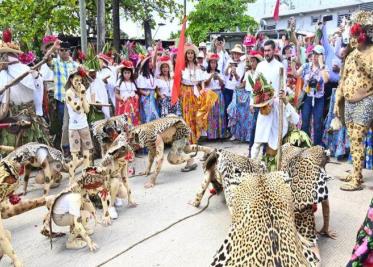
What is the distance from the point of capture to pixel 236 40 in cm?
1738

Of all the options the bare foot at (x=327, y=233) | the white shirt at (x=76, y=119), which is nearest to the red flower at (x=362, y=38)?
the bare foot at (x=327, y=233)

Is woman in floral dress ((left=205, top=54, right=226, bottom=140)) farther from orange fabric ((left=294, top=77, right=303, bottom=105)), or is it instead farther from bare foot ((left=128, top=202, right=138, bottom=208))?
bare foot ((left=128, top=202, right=138, bottom=208))

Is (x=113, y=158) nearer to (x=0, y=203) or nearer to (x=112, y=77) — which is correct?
(x=0, y=203)

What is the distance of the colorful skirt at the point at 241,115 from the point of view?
8172 millimetres

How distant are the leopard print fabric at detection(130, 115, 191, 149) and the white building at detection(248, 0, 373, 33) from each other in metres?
21.8

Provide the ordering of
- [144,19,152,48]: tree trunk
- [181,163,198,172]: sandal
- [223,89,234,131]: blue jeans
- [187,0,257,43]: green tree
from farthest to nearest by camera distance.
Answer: [187,0,257,43]: green tree → [144,19,152,48]: tree trunk → [223,89,234,131]: blue jeans → [181,163,198,172]: sandal

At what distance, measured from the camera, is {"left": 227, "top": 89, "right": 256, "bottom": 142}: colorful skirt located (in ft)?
26.8

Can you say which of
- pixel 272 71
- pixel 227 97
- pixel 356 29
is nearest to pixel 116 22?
pixel 227 97

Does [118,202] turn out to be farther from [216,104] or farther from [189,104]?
[216,104]

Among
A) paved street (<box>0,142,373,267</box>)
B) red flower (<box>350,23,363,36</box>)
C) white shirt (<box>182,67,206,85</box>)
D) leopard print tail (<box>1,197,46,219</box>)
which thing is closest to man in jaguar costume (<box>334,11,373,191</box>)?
red flower (<box>350,23,363,36</box>)

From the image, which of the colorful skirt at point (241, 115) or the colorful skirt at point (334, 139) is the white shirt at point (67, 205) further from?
the colorful skirt at point (241, 115)

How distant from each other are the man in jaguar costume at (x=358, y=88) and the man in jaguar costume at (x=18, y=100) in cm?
428

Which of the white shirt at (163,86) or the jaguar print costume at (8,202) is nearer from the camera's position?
the jaguar print costume at (8,202)

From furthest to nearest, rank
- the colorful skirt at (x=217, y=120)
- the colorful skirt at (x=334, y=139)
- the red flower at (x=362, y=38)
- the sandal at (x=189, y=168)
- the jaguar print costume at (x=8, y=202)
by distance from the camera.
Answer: the colorful skirt at (x=217, y=120) < the colorful skirt at (x=334, y=139) < the sandal at (x=189, y=168) < the red flower at (x=362, y=38) < the jaguar print costume at (x=8, y=202)
